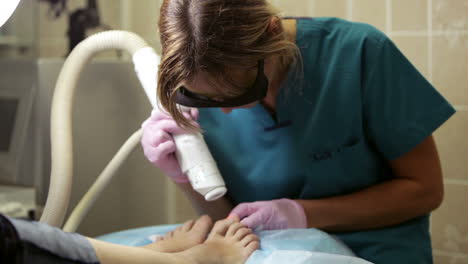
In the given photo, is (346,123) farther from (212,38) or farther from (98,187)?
(98,187)

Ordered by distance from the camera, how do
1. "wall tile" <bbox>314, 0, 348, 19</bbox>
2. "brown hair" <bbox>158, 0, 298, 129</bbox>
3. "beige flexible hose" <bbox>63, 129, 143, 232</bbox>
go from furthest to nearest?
"wall tile" <bbox>314, 0, 348, 19</bbox>, "beige flexible hose" <bbox>63, 129, 143, 232</bbox>, "brown hair" <bbox>158, 0, 298, 129</bbox>

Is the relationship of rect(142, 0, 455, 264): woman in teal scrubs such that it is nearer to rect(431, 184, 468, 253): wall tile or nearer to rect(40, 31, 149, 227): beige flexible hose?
rect(40, 31, 149, 227): beige flexible hose

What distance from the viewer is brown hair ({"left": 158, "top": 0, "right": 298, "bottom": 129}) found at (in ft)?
3.26

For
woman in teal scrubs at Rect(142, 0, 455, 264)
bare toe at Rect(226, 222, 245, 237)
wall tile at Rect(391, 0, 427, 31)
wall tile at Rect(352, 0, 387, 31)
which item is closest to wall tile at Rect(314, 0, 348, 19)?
wall tile at Rect(352, 0, 387, 31)

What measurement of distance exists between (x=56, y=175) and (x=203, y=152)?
1.06 ft

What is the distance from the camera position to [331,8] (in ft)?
5.54

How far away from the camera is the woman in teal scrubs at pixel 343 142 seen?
1.22 metres

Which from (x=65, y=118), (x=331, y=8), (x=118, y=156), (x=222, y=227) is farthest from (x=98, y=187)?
(x=331, y=8)

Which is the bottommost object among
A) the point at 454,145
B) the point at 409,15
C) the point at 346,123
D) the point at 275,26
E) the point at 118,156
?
the point at 454,145

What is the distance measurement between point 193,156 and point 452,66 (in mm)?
810

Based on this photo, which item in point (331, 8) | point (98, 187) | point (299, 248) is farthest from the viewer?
point (331, 8)

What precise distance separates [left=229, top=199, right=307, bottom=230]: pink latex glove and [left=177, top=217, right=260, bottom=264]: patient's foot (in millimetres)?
29

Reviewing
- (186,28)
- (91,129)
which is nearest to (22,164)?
(91,129)

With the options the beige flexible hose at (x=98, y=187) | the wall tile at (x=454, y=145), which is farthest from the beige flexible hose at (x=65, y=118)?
the wall tile at (x=454, y=145)
